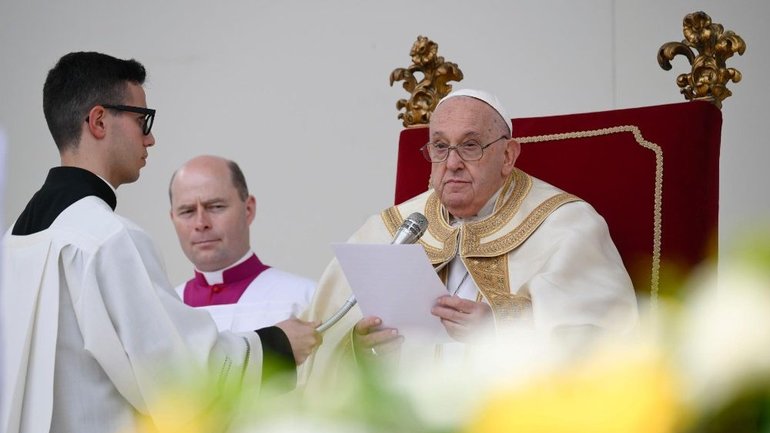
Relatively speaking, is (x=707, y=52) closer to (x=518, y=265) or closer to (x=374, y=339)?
(x=518, y=265)

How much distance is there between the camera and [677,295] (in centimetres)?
49

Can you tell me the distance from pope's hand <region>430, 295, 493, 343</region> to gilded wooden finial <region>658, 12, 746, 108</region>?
3.70 feet

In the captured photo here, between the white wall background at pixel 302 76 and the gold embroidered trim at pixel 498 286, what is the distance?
2.09 metres

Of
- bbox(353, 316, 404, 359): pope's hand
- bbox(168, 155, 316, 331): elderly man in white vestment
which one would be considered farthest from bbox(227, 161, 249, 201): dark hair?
bbox(353, 316, 404, 359): pope's hand

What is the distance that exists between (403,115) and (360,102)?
211 cm

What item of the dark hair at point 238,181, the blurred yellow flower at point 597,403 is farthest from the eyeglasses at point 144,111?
the blurred yellow flower at point 597,403

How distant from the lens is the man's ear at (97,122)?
3.10 meters

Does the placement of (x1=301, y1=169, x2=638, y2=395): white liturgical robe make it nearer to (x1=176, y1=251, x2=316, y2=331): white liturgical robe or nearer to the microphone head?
the microphone head

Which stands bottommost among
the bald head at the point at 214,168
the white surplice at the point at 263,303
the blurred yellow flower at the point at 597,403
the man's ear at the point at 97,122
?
the white surplice at the point at 263,303

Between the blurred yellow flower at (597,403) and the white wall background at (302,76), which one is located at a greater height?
the white wall background at (302,76)

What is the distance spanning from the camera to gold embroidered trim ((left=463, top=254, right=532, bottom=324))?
3.02 m

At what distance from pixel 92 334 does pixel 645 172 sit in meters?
1.88

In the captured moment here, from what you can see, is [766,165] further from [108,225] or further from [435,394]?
[435,394]

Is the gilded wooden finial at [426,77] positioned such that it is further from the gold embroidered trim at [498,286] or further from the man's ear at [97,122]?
the man's ear at [97,122]
